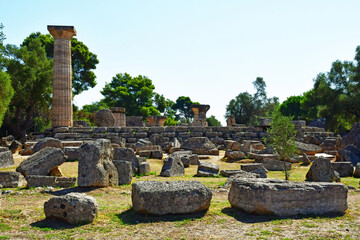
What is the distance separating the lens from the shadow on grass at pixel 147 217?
5836mm

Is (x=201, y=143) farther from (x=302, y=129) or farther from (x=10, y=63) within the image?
(x=10, y=63)

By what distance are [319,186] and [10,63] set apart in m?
26.5

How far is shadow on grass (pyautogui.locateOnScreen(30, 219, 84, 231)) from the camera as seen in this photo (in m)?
5.45

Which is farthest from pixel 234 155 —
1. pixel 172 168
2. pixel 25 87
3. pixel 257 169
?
pixel 25 87

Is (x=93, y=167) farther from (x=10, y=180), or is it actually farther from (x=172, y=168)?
(x=172, y=168)

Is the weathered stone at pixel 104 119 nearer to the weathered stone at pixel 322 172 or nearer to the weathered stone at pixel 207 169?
the weathered stone at pixel 207 169

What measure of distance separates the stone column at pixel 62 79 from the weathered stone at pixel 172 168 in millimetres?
11260

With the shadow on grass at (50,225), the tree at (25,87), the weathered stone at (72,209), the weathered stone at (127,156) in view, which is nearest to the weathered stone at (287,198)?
the weathered stone at (72,209)

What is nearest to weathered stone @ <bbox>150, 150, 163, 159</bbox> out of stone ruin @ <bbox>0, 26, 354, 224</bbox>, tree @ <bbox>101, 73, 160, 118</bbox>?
stone ruin @ <bbox>0, 26, 354, 224</bbox>

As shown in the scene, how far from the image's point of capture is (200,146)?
59.4 ft

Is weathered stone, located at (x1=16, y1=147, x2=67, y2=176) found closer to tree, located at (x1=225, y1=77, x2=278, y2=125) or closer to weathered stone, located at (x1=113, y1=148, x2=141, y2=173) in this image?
weathered stone, located at (x1=113, y1=148, x2=141, y2=173)

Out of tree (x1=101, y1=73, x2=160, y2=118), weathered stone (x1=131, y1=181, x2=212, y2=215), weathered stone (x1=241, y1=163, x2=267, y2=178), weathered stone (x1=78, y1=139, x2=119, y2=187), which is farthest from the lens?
tree (x1=101, y1=73, x2=160, y2=118)

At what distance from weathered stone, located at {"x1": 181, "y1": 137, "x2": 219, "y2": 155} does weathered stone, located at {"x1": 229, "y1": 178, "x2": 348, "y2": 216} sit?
36.0 ft

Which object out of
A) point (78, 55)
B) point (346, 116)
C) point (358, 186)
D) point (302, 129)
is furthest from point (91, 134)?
point (346, 116)
